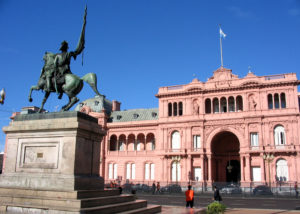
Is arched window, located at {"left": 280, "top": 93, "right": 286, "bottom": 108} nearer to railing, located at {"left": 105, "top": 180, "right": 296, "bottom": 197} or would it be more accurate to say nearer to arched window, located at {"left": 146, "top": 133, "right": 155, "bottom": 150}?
railing, located at {"left": 105, "top": 180, "right": 296, "bottom": 197}

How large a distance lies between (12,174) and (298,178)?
39.6m

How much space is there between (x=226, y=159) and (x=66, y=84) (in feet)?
138

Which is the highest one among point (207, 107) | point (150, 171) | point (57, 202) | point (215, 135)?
point (207, 107)

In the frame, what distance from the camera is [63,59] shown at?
42.4 feet

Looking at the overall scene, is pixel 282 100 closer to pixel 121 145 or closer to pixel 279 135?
pixel 279 135

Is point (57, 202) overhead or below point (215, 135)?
below

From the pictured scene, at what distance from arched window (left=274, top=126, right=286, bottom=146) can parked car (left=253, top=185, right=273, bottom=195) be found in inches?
277

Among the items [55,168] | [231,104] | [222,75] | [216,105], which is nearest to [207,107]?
→ [216,105]

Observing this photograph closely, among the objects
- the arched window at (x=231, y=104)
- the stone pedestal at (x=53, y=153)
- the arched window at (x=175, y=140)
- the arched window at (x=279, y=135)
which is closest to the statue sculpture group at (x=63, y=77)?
the stone pedestal at (x=53, y=153)

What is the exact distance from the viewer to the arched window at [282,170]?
1660 inches

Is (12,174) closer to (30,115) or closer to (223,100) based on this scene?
(30,115)

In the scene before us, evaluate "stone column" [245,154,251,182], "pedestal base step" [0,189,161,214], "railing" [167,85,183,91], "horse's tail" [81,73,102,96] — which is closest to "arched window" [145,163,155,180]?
"railing" [167,85,183,91]

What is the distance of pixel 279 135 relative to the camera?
44.1 metres

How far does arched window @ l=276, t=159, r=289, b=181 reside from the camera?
4216 centimetres
